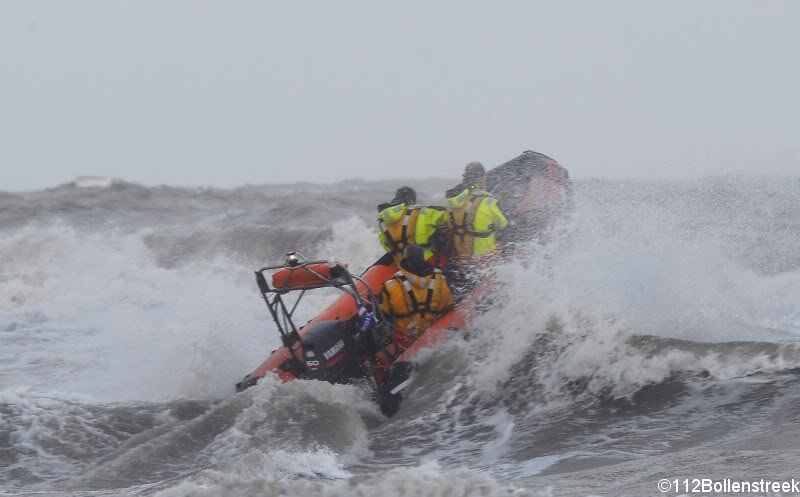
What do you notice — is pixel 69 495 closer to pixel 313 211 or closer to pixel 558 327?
pixel 558 327

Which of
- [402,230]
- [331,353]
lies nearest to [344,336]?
[331,353]

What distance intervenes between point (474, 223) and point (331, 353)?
158cm

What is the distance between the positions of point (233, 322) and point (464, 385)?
3.67m

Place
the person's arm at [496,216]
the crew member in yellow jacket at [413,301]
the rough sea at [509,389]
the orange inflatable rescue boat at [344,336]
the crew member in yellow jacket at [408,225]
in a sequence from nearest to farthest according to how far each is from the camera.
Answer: the rough sea at [509,389], the orange inflatable rescue boat at [344,336], the crew member in yellow jacket at [413,301], the crew member in yellow jacket at [408,225], the person's arm at [496,216]

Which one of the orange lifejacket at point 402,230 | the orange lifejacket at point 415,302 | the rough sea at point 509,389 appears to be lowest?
the rough sea at point 509,389

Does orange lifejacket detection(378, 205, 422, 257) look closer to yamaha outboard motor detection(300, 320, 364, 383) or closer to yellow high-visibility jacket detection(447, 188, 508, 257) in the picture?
yellow high-visibility jacket detection(447, 188, 508, 257)

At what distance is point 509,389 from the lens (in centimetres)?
631

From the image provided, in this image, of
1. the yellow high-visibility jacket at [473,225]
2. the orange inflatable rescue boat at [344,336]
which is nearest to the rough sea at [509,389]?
the orange inflatable rescue boat at [344,336]

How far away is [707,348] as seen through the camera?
20.3ft

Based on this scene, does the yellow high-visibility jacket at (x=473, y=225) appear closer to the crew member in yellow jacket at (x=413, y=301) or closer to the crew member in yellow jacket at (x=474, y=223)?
the crew member in yellow jacket at (x=474, y=223)

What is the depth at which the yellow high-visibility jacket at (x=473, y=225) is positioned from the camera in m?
7.68

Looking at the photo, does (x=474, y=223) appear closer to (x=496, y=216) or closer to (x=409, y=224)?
(x=496, y=216)

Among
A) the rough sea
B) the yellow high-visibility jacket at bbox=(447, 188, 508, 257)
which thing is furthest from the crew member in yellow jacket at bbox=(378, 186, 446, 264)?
the rough sea

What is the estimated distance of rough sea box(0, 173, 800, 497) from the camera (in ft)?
16.0
